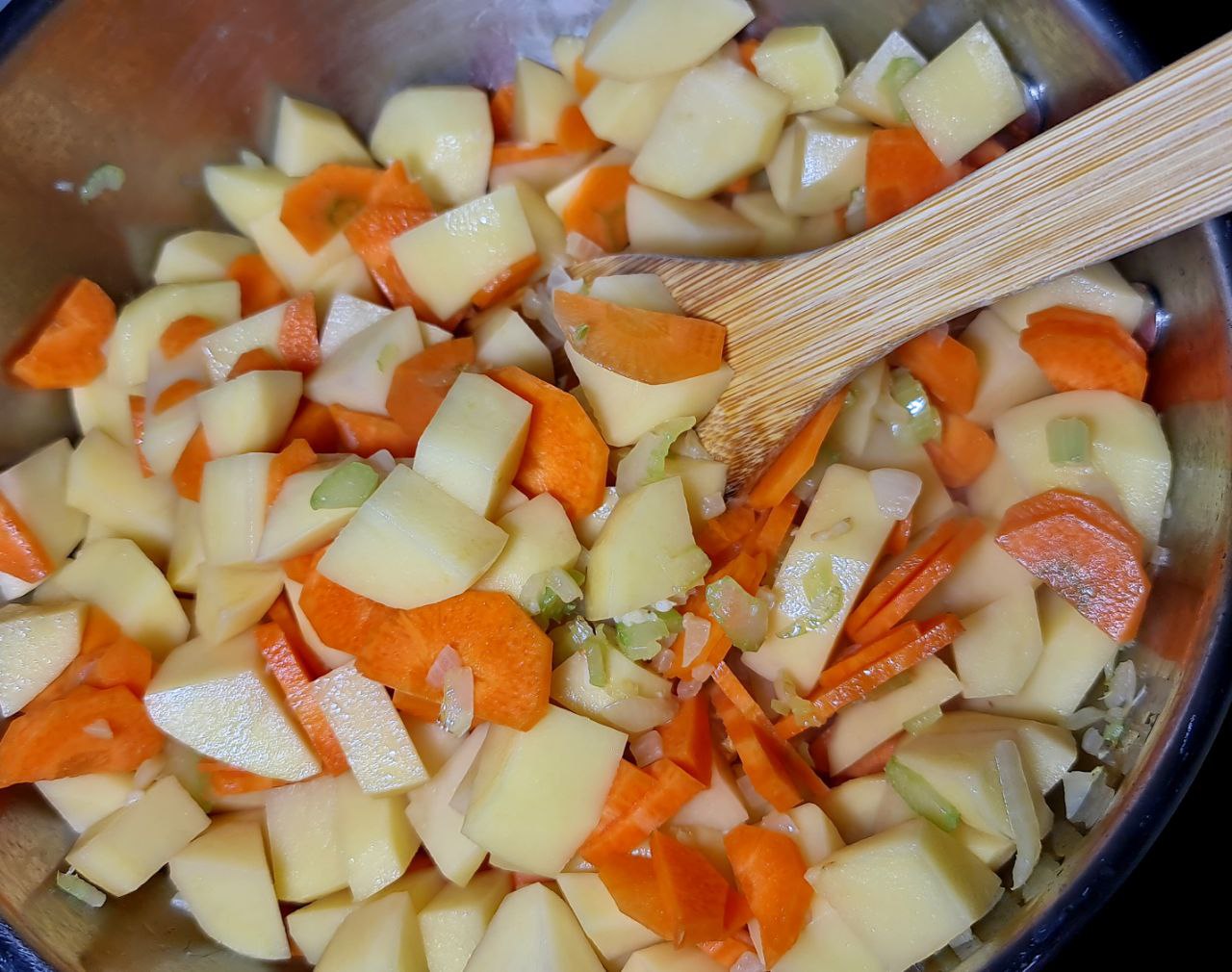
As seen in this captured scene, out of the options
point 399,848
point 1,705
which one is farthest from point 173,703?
point 399,848

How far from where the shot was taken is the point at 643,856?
1899mm

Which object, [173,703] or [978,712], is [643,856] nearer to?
[978,712]

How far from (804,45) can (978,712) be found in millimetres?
1530

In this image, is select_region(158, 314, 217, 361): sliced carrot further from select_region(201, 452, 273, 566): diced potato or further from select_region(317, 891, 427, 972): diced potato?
select_region(317, 891, 427, 972): diced potato

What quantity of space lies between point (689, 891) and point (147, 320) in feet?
5.92

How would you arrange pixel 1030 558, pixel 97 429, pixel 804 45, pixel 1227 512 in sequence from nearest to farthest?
pixel 1227 512 → pixel 1030 558 → pixel 804 45 → pixel 97 429

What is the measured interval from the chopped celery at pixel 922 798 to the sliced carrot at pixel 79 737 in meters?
1.56

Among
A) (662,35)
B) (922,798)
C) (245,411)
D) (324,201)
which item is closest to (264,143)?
(324,201)

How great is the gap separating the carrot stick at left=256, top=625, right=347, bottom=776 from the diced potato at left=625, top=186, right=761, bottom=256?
124 cm

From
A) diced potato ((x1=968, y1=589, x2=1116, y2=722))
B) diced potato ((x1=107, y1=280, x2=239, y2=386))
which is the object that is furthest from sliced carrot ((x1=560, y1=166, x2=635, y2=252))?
diced potato ((x1=968, y1=589, x2=1116, y2=722))

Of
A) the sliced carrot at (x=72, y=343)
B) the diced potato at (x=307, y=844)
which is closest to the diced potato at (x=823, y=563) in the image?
the diced potato at (x=307, y=844)

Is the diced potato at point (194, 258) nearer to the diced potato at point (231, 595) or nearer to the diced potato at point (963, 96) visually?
the diced potato at point (231, 595)

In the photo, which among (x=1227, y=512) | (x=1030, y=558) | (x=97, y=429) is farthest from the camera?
(x=97, y=429)

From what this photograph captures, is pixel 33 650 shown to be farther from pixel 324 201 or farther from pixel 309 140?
pixel 309 140
